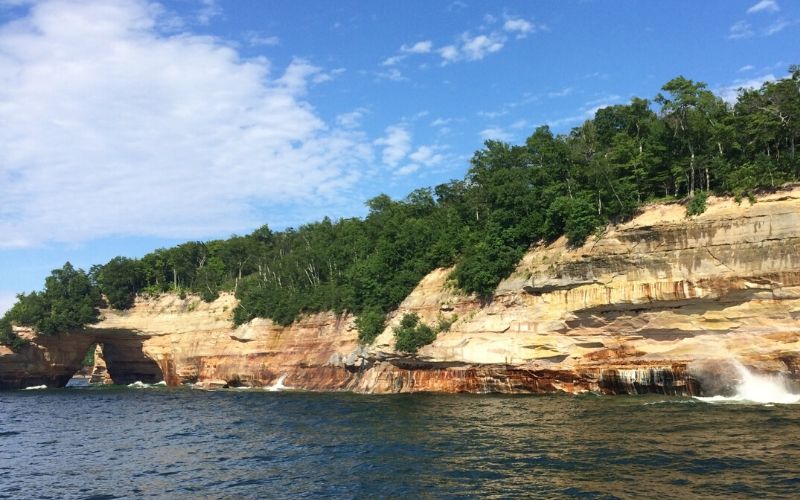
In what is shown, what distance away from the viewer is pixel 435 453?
21781 mm

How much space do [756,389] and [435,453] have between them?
22.6 meters

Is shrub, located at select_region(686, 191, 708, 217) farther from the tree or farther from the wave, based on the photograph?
the tree

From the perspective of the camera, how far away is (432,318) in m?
48.7

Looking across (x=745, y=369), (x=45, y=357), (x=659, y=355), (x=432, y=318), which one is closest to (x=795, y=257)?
(x=745, y=369)

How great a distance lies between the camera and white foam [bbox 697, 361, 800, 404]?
31.2 m

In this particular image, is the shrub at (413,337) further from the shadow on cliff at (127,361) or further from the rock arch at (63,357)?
the shadow on cliff at (127,361)

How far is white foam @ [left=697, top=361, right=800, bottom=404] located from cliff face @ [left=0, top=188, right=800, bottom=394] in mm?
614

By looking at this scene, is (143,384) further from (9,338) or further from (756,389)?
(756,389)

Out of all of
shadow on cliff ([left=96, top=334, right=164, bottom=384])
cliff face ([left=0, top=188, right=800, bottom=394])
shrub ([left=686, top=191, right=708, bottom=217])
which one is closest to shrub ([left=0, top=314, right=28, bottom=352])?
shadow on cliff ([left=96, top=334, right=164, bottom=384])

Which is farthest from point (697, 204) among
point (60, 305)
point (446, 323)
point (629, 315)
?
point (60, 305)

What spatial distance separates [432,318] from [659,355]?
754 inches

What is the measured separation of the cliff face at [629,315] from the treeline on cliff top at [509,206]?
2222 mm

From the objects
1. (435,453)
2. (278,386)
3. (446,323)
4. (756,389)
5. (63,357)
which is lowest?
(278,386)

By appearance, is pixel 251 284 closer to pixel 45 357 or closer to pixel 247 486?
pixel 45 357
